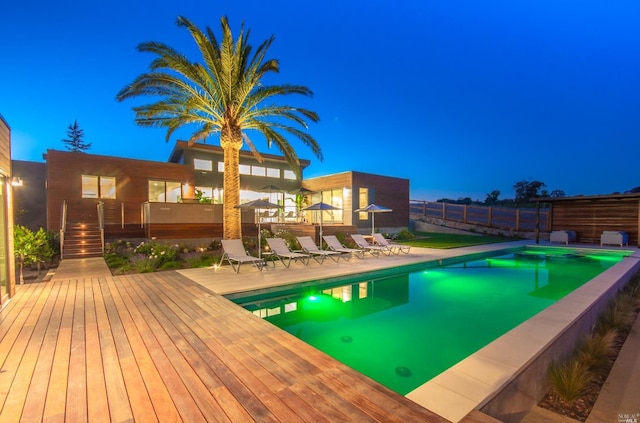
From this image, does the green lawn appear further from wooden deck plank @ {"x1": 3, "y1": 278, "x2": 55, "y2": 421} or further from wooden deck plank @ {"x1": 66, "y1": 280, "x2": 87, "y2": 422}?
wooden deck plank @ {"x1": 3, "y1": 278, "x2": 55, "y2": 421}

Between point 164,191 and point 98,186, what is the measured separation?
3.03 metres

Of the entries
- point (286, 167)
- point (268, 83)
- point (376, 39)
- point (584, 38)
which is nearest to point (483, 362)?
point (268, 83)

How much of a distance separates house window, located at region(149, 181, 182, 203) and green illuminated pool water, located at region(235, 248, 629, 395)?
13306 mm

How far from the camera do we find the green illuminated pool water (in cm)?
408

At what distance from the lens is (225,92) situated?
30.4 feet

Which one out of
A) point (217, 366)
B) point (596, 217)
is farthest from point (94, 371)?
point (596, 217)

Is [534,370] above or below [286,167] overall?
below

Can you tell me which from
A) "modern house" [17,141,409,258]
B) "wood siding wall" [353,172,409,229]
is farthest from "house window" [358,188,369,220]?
"wood siding wall" [353,172,409,229]

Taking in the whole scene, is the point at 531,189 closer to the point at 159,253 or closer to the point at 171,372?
the point at 159,253

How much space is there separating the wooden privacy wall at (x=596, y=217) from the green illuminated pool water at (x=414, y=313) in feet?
27.8

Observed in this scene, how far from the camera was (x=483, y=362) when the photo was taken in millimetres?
2973

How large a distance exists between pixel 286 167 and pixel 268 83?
11.7m

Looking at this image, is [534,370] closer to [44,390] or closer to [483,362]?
[483,362]

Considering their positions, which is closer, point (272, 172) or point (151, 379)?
point (151, 379)
